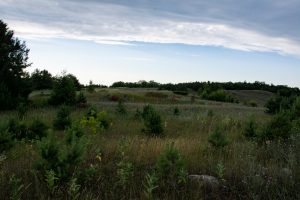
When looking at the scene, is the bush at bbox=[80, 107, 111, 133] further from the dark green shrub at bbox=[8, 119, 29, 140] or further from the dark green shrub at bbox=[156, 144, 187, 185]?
the dark green shrub at bbox=[156, 144, 187, 185]

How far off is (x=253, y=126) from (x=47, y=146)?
6963 mm

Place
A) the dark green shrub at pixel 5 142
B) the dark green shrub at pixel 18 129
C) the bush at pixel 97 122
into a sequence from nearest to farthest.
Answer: the dark green shrub at pixel 5 142 → the dark green shrub at pixel 18 129 → the bush at pixel 97 122

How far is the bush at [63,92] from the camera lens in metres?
25.5

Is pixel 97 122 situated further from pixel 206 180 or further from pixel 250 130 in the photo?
pixel 206 180

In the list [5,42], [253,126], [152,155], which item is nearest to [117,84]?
[5,42]

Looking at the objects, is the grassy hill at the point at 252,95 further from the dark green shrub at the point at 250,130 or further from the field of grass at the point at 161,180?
the field of grass at the point at 161,180

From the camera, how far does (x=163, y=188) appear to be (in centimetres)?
601

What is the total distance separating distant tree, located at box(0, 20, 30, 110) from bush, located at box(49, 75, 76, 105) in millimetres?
1884

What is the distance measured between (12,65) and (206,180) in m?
23.2

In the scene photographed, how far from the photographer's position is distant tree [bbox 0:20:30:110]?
26828 millimetres

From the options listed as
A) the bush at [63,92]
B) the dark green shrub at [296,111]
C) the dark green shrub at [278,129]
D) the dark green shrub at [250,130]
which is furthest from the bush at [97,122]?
the bush at [63,92]

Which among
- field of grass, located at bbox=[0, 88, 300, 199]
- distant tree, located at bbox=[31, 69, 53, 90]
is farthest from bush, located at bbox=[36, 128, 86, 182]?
distant tree, located at bbox=[31, 69, 53, 90]

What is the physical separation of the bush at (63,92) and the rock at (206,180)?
19671 mm

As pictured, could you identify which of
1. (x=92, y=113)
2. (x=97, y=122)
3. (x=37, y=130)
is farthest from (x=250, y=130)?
(x=37, y=130)
